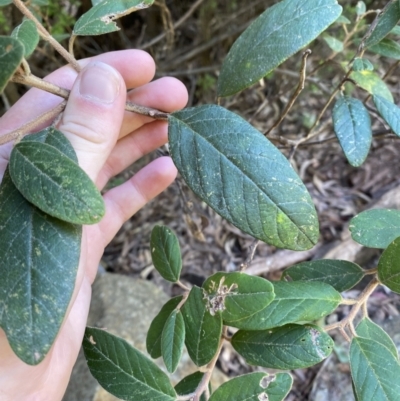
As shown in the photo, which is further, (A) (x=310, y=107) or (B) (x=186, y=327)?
(A) (x=310, y=107)

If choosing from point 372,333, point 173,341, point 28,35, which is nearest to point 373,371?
point 372,333

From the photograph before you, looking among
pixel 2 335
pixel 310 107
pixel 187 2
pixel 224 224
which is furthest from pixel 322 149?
pixel 2 335

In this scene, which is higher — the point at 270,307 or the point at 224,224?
the point at 270,307

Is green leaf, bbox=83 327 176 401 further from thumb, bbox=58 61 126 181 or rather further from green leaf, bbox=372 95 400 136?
green leaf, bbox=372 95 400 136

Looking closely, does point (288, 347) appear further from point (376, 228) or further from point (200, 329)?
point (376, 228)

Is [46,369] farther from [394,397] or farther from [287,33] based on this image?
[287,33]

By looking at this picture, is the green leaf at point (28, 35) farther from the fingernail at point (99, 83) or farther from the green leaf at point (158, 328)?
the green leaf at point (158, 328)
